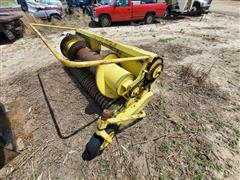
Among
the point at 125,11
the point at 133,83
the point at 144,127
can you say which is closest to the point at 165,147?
the point at 144,127

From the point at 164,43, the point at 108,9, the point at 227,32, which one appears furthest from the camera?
the point at 108,9

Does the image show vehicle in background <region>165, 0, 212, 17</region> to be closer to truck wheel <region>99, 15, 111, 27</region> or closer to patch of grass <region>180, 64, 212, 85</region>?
truck wheel <region>99, 15, 111, 27</region>

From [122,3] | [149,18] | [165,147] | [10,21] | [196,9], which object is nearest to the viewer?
[165,147]

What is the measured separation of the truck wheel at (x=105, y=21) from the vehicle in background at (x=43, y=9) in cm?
302

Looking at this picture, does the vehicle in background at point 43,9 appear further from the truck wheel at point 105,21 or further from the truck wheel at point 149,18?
the truck wheel at point 149,18

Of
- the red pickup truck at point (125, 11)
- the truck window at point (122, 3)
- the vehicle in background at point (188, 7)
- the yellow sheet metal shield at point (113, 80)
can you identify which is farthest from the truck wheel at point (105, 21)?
the yellow sheet metal shield at point (113, 80)

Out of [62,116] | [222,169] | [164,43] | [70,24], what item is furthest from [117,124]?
[70,24]

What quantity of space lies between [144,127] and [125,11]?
876 centimetres

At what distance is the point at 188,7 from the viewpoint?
13.0 metres

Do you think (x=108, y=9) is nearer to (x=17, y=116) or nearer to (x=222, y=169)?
(x=17, y=116)

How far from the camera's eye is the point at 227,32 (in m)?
9.03

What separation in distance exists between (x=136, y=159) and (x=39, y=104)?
2.24m

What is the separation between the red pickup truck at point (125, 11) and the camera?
10.1 m

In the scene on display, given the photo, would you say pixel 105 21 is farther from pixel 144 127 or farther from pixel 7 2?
pixel 144 127
